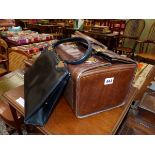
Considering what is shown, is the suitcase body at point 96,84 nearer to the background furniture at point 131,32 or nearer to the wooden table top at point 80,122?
the wooden table top at point 80,122

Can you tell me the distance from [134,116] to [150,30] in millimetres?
2810

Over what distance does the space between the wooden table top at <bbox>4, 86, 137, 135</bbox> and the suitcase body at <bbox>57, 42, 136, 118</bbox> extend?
28 mm

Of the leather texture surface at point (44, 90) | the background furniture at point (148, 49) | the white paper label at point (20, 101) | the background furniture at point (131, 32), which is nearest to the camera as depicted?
the leather texture surface at point (44, 90)

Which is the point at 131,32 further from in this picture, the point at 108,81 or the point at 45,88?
the point at 45,88

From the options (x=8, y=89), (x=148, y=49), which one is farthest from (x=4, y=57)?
(x=148, y=49)

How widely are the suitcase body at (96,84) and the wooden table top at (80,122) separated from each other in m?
0.03

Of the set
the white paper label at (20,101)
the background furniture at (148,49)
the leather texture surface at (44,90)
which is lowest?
the background furniture at (148,49)

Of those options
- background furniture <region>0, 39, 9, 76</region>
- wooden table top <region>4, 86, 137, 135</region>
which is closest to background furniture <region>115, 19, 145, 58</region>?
background furniture <region>0, 39, 9, 76</region>

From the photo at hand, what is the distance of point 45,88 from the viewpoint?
605mm

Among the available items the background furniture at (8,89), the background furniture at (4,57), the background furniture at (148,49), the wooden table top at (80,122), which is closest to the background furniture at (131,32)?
the background furniture at (148,49)

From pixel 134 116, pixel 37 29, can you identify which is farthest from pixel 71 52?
pixel 37 29

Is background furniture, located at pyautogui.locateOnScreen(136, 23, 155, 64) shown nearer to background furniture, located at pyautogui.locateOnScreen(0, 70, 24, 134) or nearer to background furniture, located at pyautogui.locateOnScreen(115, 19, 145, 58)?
background furniture, located at pyautogui.locateOnScreen(115, 19, 145, 58)

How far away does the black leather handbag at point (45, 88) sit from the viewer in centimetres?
58

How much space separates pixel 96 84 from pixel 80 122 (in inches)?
6.9
